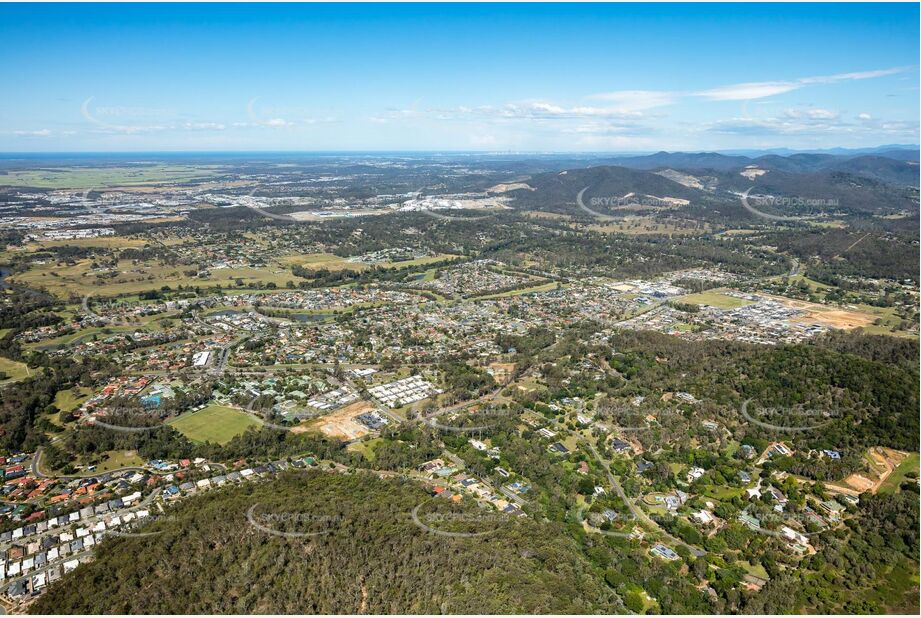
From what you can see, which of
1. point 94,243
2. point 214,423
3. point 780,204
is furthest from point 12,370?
point 780,204

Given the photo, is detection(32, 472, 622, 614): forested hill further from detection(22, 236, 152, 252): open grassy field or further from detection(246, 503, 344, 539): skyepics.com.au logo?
detection(22, 236, 152, 252): open grassy field

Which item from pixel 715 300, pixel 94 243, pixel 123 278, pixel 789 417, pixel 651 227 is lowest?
pixel 789 417

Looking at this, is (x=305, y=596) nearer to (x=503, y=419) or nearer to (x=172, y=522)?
(x=172, y=522)

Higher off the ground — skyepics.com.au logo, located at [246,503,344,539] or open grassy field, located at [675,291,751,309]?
open grassy field, located at [675,291,751,309]

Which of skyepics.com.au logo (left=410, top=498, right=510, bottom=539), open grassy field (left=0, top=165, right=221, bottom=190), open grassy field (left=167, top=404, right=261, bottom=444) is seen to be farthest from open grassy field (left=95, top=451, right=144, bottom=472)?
open grassy field (left=0, top=165, right=221, bottom=190)

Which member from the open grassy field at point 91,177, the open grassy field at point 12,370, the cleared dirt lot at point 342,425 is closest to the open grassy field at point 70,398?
the open grassy field at point 12,370

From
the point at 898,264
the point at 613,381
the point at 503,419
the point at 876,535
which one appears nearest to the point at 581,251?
the point at 898,264

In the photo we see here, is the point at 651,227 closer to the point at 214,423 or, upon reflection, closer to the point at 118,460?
the point at 214,423
